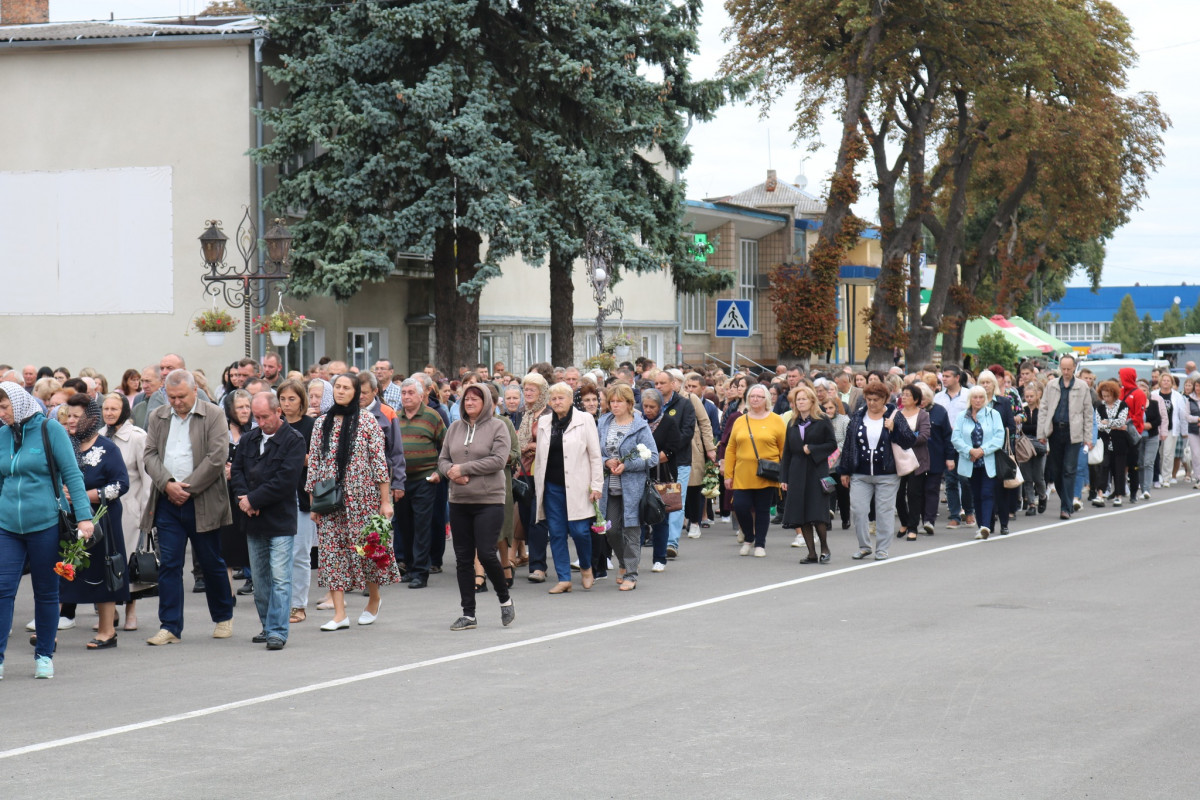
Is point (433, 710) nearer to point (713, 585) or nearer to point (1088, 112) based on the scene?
point (713, 585)

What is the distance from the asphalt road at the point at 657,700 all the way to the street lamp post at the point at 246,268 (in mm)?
11104

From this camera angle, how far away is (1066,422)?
18.9 meters

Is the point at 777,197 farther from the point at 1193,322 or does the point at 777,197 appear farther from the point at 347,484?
the point at 1193,322

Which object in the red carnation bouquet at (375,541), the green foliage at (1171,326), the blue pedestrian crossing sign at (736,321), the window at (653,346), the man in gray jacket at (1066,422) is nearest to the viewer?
the red carnation bouquet at (375,541)

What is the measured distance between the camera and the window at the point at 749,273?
5091cm

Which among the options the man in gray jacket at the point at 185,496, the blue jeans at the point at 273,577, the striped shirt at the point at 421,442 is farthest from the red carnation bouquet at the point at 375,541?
the striped shirt at the point at 421,442

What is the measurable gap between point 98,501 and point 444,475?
2514mm

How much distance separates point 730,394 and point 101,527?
9624mm

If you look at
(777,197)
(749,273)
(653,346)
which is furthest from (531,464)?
(777,197)

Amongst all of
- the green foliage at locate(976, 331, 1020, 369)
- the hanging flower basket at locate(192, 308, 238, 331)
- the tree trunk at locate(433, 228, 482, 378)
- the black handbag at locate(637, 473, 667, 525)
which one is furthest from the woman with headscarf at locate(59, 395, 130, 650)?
the green foliage at locate(976, 331, 1020, 369)

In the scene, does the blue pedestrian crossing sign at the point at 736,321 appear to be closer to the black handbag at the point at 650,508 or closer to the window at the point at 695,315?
the black handbag at the point at 650,508

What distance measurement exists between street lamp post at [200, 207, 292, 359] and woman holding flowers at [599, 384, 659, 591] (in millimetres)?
10964

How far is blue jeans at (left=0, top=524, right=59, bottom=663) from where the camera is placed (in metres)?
8.55

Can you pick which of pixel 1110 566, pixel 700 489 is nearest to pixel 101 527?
pixel 700 489
